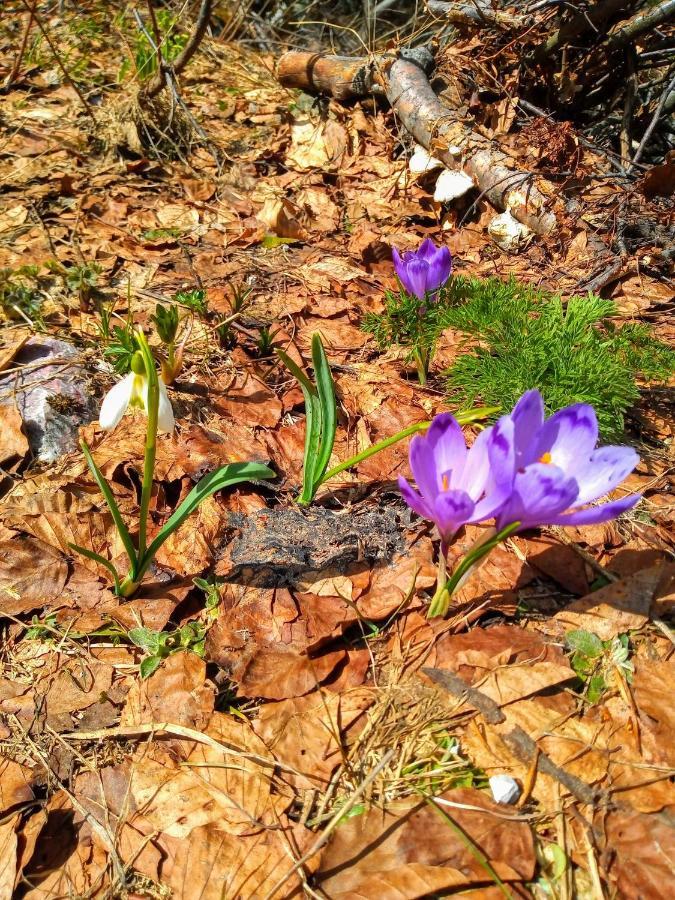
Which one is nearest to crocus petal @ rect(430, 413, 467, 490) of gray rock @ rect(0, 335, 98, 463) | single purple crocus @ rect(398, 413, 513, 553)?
single purple crocus @ rect(398, 413, 513, 553)

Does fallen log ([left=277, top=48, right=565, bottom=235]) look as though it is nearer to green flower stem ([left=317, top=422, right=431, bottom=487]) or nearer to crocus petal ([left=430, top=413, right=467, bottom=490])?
green flower stem ([left=317, top=422, right=431, bottom=487])

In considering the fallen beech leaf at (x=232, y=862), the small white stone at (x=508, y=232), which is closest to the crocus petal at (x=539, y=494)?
the fallen beech leaf at (x=232, y=862)

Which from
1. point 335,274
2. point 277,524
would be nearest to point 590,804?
point 277,524

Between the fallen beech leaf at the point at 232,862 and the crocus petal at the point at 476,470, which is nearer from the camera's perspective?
the fallen beech leaf at the point at 232,862

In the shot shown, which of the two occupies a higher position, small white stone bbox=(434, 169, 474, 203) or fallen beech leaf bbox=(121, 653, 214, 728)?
small white stone bbox=(434, 169, 474, 203)

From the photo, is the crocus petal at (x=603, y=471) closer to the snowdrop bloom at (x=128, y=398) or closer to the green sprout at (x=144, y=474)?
the green sprout at (x=144, y=474)

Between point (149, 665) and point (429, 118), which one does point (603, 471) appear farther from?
point (429, 118)

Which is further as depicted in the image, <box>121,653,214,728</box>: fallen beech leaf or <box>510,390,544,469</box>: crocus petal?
<box>121,653,214,728</box>: fallen beech leaf
